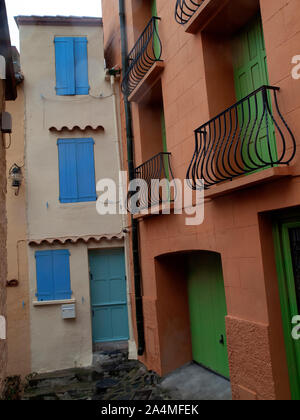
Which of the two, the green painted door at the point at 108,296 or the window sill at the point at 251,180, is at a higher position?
the window sill at the point at 251,180

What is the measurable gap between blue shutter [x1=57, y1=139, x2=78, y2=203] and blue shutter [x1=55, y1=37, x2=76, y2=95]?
4.16 feet

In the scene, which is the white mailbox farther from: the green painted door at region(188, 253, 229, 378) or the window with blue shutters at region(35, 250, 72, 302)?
the green painted door at region(188, 253, 229, 378)

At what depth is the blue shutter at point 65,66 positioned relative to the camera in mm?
8469

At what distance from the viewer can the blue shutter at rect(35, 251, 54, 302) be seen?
7.75 metres

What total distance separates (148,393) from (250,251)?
10.7 ft

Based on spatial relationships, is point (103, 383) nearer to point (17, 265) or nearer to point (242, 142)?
point (17, 265)

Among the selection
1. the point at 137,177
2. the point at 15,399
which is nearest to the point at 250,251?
the point at 137,177

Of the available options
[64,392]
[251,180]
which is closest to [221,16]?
[251,180]

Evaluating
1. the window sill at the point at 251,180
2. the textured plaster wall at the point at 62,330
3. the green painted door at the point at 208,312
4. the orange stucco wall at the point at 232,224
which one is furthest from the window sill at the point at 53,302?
the window sill at the point at 251,180

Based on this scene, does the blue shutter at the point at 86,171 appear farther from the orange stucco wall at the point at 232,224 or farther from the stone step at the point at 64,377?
the stone step at the point at 64,377

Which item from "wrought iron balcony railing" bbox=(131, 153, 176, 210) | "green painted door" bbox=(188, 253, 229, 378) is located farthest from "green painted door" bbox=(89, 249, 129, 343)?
"green painted door" bbox=(188, 253, 229, 378)

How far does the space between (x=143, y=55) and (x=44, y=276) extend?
4957 mm

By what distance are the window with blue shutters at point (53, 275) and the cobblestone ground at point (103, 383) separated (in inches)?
60.9

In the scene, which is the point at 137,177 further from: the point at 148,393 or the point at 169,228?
the point at 148,393
